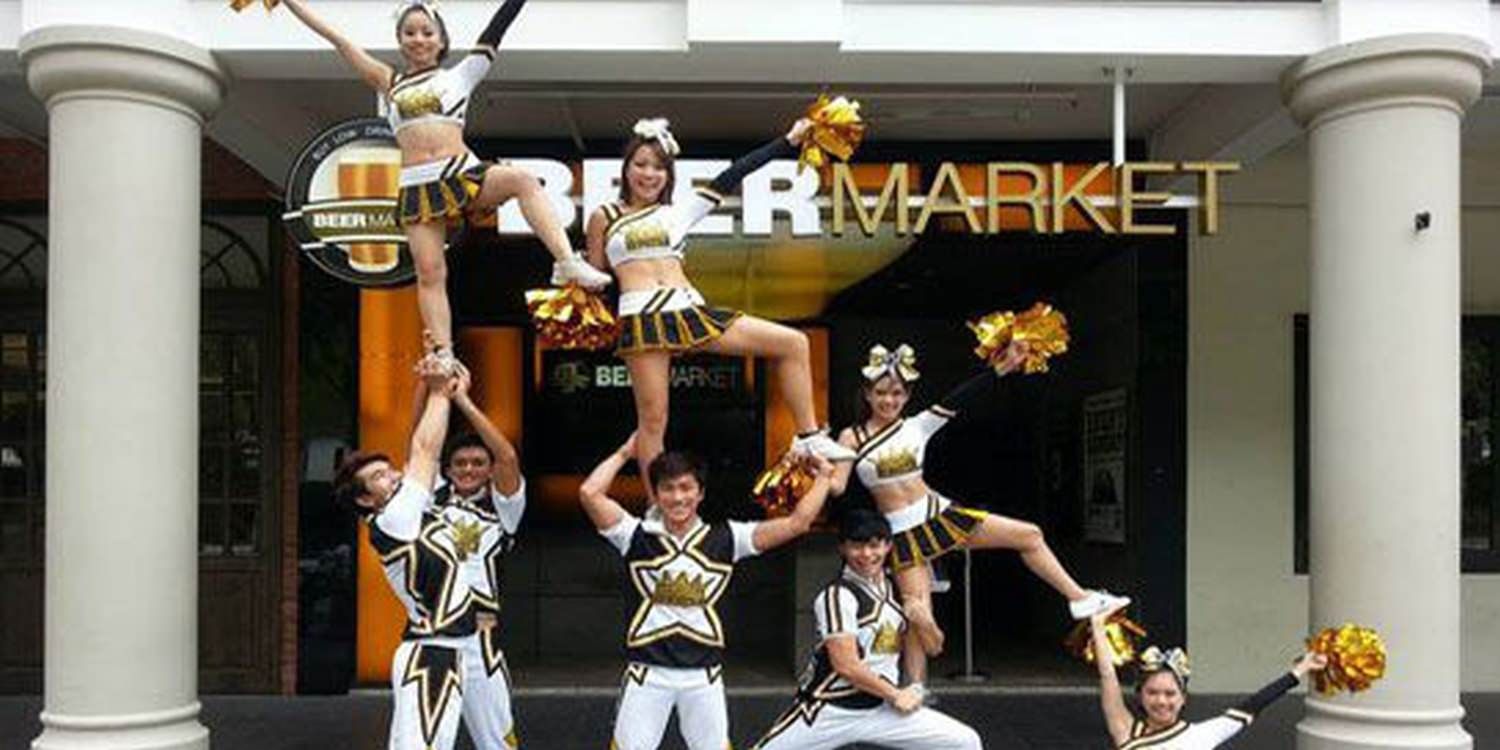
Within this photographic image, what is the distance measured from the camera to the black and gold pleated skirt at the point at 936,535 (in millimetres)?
6273

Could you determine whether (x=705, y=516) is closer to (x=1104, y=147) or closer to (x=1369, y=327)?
(x=1104, y=147)

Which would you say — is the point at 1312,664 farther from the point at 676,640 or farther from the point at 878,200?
the point at 878,200

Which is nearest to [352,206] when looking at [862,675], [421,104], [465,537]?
[465,537]

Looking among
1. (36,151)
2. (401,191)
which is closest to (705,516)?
(36,151)

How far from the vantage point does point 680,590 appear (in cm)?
597

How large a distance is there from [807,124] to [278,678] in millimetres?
6880

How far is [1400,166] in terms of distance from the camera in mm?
7566

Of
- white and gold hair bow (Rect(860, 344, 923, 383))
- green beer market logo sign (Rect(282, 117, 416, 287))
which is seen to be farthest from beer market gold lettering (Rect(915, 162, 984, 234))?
Answer: green beer market logo sign (Rect(282, 117, 416, 287))

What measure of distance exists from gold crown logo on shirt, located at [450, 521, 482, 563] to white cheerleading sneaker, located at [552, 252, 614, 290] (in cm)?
124

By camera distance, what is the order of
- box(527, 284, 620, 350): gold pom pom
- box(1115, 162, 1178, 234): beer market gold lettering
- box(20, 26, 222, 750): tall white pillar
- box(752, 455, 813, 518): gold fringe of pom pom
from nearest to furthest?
box(527, 284, 620, 350): gold pom pom < box(752, 455, 813, 518): gold fringe of pom pom < box(20, 26, 222, 750): tall white pillar < box(1115, 162, 1178, 234): beer market gold lettering

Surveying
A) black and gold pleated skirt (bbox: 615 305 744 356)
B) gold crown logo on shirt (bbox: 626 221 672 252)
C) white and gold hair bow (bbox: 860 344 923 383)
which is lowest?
white and gold hair bow (bbox: 860 344 923 383)

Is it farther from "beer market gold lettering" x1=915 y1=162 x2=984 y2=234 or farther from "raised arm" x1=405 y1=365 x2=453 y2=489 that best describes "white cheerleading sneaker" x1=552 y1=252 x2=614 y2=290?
"beer market gold lettering" x1=915 y1=162 x2=984 y2=234

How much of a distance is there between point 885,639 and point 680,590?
87 centimetres

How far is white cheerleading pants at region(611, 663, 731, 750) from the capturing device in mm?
5980
